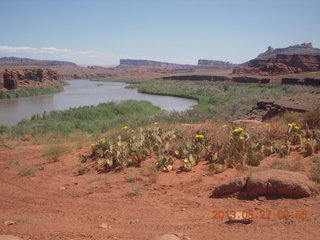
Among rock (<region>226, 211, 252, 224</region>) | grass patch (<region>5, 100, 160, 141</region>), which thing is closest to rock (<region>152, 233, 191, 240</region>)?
rock (<region>226, 211, 252, 224</region>)

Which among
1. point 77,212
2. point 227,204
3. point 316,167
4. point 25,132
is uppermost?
point 316,167

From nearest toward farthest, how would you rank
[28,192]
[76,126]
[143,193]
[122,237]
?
[122,237]
[143,193]
[28,192]
[76,126]

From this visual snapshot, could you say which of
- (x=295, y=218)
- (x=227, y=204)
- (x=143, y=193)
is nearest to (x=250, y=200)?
(x=227, y=204)

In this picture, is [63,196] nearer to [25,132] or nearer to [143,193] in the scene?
[143,193]

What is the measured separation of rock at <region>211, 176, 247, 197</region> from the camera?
489 centimetres

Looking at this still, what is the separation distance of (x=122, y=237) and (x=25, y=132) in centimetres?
1498

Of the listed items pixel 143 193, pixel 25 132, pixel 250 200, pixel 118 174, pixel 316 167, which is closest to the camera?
pixel 250 200

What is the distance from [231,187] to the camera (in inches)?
194

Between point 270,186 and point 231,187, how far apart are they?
2.13 feet

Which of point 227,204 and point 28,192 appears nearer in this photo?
point 227,204

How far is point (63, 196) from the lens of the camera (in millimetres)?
Result: 5797
